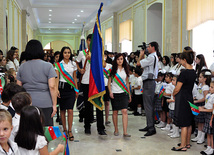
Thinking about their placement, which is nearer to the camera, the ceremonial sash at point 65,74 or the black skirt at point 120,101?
the ceremonial sash at point 65,74

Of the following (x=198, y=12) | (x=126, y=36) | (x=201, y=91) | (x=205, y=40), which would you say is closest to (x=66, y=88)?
(x=201, y=91)

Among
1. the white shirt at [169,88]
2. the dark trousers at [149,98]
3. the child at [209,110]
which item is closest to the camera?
the child at [209,110]

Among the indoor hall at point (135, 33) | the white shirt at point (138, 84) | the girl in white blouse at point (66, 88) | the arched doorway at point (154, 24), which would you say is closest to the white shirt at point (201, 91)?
the indoor hall at point (135, 33)

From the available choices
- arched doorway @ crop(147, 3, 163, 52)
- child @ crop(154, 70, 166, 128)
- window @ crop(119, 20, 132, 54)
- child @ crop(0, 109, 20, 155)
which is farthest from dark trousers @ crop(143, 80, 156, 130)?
window @ crop(119, 20, 132, 54)

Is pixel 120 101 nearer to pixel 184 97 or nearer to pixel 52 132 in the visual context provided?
pixel 184 97

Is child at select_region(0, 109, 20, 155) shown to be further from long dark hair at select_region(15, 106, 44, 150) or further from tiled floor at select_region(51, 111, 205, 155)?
tiled floor at select_region(51, 111, 205, 155)

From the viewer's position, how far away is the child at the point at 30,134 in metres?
2.03

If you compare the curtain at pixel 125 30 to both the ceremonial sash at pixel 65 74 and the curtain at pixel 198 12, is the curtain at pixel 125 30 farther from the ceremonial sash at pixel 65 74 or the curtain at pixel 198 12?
the ceremonial sash at pixel 65 74

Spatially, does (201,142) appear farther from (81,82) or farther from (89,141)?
(81,82)

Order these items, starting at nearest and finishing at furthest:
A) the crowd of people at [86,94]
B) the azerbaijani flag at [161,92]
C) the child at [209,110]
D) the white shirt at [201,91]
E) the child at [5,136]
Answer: the child at [5,136], the crowd of people at [86,94], the child at [209,110], the white shirt at [201,91], the azerbaijani flag at [161,92]

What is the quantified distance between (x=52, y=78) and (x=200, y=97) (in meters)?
2.53

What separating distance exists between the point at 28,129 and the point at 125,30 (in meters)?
12.2

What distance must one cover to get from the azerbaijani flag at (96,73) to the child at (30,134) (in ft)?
8.74

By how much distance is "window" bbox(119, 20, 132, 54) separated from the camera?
13333 millimetres
